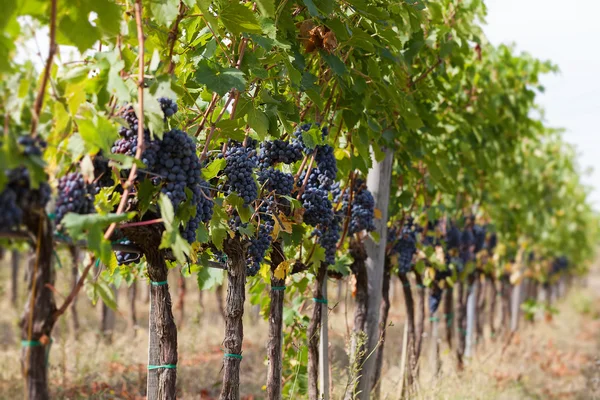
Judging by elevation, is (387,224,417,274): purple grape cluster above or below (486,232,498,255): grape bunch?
below

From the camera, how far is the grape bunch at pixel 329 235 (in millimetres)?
3930

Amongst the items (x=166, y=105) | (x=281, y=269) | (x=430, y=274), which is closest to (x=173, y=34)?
(x=166, y=105)

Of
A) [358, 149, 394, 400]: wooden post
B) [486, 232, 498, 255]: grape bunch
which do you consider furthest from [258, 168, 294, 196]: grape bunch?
[486, 232, 498, 255]: grape bunch

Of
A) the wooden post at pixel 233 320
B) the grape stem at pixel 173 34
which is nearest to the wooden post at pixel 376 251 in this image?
the wooden post at pixel 233 320

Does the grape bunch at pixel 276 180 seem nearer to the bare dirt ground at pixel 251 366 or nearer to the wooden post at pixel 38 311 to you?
the bare dirt ground at pixel 251 366

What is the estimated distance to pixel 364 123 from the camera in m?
4.03

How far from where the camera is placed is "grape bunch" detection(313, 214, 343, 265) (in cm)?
393

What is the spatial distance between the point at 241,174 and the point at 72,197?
38.0 inches

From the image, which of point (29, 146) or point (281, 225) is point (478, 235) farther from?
point (29, 146)

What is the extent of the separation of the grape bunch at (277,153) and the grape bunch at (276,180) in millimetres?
94

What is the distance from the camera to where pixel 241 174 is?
2.84 meters

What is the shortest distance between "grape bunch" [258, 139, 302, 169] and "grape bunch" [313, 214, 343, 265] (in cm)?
71

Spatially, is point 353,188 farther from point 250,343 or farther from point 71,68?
point 250,343

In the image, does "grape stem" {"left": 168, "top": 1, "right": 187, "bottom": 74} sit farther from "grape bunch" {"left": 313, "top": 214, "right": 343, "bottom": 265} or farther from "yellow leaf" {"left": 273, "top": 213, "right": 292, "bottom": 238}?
"grape bunch" {"left": 313, "top": 214, "right": 343, "bottom": 265}
